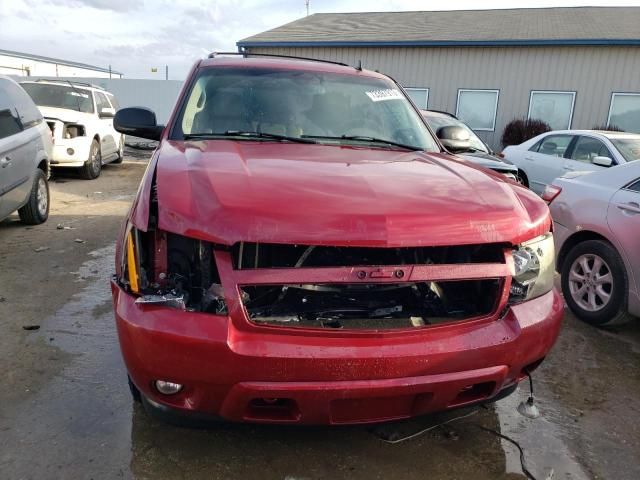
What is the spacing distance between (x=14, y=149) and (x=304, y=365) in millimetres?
5113

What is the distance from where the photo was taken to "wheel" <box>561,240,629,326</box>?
12.4 ft

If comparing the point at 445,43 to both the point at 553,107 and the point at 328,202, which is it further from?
the point at 328,202

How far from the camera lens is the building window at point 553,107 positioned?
15.4m

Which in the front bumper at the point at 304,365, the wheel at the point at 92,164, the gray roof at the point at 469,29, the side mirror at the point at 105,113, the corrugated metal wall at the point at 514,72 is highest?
the gray roof at the point at 469,29

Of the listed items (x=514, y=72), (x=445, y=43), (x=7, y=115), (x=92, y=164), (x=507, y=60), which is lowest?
(x=92, y=164)

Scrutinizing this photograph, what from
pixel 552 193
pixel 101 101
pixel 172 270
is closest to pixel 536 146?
pixel 552 193

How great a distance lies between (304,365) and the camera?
5.93 ft

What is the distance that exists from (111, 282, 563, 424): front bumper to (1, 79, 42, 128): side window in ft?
16.5

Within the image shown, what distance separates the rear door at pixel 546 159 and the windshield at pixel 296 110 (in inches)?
225

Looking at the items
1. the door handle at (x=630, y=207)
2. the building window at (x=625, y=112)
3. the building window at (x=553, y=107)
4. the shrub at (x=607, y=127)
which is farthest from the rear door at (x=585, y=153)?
the building window at (x=625, y=112)

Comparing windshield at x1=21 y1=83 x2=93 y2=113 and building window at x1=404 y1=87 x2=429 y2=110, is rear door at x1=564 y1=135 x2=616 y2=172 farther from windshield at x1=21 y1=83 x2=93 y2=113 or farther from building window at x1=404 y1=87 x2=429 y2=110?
windshield at x1=21 y1=83 x2=93 y2=113

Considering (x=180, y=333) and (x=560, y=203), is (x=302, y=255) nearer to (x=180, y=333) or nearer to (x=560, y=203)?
(x=180, y=333)

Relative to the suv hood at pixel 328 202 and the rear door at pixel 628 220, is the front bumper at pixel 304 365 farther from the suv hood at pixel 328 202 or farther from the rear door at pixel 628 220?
the rear door at pixel 628 220

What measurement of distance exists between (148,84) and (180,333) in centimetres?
2335
